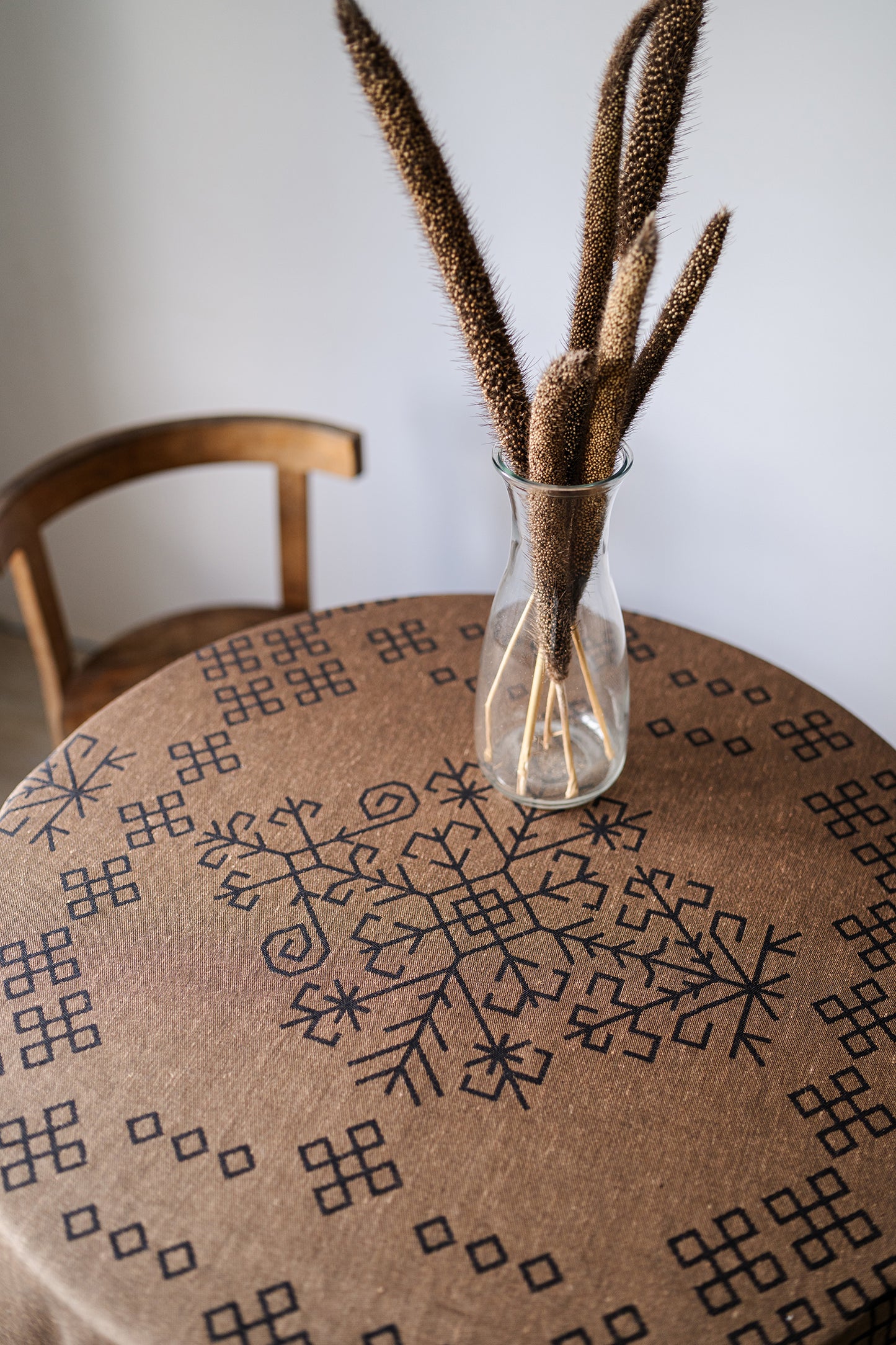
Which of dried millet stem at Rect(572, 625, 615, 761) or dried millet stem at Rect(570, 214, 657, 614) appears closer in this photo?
dried millet stem at Rect(570, 214, 657, 614)

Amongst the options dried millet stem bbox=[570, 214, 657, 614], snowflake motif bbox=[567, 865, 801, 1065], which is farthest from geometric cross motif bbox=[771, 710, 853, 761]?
dried millet stem bbox=[570, 214, 657, 614]

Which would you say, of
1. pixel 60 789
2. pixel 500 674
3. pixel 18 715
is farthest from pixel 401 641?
pixel 18 715

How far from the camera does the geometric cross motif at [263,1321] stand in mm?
695

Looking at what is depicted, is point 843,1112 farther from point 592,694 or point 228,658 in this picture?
point 228,658

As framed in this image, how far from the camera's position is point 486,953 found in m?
0.93

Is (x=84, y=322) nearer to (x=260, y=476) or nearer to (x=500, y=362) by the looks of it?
(x=260, y=476)

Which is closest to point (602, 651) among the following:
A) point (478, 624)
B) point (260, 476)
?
point (478, 624)

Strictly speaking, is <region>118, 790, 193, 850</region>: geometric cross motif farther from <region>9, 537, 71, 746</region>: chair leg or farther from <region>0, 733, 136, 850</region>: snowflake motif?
<region>9, 537, 71, 746</region>: chair leg

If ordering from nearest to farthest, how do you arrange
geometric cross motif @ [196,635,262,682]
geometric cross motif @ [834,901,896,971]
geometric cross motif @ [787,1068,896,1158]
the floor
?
1. geometric cross motif @ [787,1068,896,1158]
2. geometric cross motif @ [834,901,896,971]
3. geometric cross motif @ [196,635,262,682]
4. the floor

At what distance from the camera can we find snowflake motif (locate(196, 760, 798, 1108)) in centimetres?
87

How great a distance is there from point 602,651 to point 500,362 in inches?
12.1

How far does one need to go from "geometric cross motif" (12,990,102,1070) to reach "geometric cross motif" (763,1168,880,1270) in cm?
54

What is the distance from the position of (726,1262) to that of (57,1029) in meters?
0.54

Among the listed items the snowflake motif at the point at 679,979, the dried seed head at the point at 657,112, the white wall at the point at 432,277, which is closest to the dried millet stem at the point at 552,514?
the dried seed head at the point at 657,112
